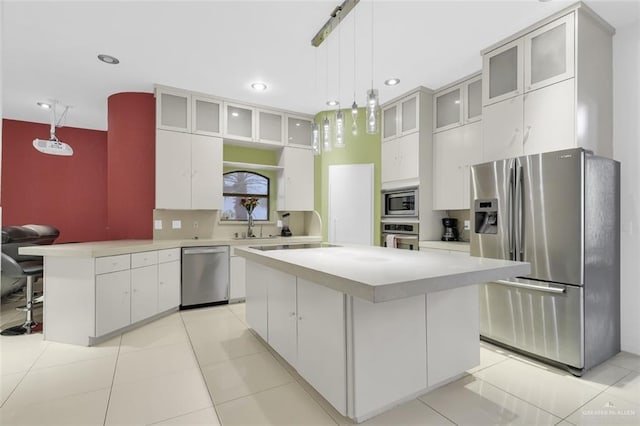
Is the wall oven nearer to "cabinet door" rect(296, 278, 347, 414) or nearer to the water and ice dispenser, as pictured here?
the water and ice dispenser

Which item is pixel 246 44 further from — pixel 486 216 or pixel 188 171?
pixel 486 216

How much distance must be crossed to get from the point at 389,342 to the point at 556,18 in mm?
3016

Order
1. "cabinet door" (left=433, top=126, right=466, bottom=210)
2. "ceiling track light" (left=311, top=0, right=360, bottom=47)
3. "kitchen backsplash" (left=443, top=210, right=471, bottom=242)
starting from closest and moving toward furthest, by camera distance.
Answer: "ceiling track light" (left=311, top=0, right=360, bottom=47) < "cabinet door" (left=433, top=126, right=466, bottom=210) < "kitchen backsplash" (left=443, top=210, right=471, bottom=242)

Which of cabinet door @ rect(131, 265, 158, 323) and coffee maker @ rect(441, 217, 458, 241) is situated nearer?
cabinet door @ rect(131, 265, 158, 323)

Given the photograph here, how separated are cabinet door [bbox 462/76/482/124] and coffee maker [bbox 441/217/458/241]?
1264mm

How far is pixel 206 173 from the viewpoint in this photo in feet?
14.9

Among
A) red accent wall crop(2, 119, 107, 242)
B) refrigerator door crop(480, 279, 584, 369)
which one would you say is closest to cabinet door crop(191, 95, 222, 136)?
red accent wall crop(2, 119, 107, 242)

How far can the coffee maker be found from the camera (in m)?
4.35

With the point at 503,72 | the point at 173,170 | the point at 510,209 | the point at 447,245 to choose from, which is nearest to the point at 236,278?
the point at 173,170

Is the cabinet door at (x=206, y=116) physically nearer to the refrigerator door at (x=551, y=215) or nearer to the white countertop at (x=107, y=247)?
the white countertop at (x=107, y=247)

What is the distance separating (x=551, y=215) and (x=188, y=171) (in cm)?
403

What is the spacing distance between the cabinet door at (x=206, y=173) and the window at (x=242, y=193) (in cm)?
41

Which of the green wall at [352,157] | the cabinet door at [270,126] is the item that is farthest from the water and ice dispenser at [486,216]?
the cabinet door at [270,126]

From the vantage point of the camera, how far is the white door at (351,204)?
491cm
